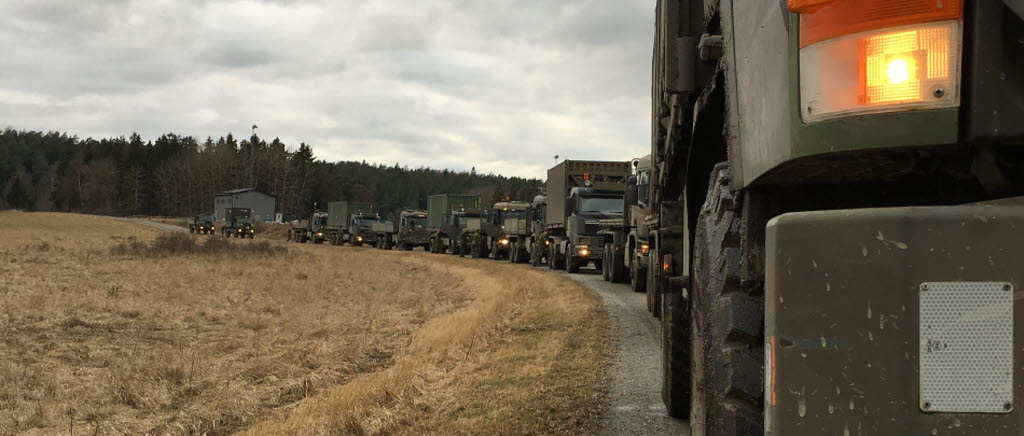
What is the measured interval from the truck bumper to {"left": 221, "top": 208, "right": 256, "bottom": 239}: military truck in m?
78.0

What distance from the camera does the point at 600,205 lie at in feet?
87.0

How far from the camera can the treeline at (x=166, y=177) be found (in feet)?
441

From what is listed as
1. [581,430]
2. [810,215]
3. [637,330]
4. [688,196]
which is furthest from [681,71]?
[637,330]

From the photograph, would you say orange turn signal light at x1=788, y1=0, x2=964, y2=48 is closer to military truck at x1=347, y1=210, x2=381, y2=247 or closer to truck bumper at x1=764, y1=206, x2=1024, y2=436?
truck bumper at x1=764, y1=206, x2=1024, y2=436

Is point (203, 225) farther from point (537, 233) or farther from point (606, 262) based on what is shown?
point (606, 262)

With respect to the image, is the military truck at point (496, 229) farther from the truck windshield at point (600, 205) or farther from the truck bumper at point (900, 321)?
the truck bumper at point (900, 321)

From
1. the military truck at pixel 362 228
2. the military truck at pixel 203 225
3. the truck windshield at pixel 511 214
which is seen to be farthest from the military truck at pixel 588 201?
the military truck at pixel 203 225

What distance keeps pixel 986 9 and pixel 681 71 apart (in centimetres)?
234

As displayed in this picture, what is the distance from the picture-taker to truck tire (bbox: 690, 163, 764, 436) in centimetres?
255

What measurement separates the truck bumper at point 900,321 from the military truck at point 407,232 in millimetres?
52897

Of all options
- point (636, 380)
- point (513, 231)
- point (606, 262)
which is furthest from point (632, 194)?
point (513, 231)

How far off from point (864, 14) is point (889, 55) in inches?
4.1

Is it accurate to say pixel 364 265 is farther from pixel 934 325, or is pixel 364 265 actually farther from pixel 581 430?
pixel 934 325

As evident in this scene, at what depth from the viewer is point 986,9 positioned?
188 centimetres
